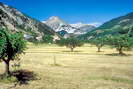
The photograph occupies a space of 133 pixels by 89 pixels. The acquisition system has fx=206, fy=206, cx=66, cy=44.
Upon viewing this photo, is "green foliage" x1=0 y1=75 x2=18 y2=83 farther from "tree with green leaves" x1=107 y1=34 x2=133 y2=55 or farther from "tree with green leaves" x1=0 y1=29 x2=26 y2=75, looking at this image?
"tree with green leaves" x1=107 y1=34 x2=133 y2=55

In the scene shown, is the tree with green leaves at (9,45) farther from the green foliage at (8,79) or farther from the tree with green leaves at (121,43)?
the tree with green leaves at (121,43)

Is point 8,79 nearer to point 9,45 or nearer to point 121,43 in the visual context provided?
point 9,45

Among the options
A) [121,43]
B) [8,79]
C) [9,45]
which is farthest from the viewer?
[121,43]

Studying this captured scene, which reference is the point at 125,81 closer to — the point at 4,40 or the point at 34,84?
the point at 34,84

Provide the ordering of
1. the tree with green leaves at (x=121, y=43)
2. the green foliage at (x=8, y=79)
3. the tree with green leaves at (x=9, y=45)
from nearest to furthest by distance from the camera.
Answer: the green foliage at (x=8, y=79)
the tree with green leaves at (x=9, y=45)
the tree with green leaves at (x=121, y=43)

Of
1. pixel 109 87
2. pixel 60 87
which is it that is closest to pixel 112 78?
pixel 109 87

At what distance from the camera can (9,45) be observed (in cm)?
3912

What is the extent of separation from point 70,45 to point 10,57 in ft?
356

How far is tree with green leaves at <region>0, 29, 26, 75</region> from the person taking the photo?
38.0m

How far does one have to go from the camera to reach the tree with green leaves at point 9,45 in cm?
3803

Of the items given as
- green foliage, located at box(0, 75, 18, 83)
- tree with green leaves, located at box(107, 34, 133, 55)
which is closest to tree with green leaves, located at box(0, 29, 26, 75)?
green foliage, located at box(0, 75, 18, 83)

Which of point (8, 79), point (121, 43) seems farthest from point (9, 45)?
point (121, 43)

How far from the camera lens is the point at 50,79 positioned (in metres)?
39.8

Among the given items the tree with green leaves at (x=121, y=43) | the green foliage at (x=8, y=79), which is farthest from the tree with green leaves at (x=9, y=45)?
the tree with green leaves at (x=121, y=43)
